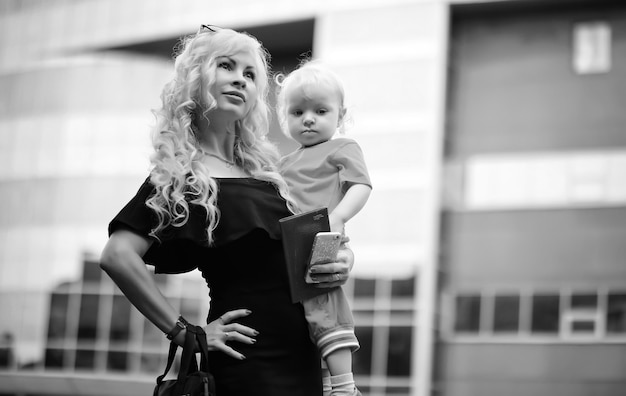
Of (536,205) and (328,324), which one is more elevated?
(536,205)

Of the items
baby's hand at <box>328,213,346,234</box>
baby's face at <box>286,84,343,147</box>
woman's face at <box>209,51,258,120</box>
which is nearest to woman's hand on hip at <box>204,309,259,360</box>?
baby's hand at <box>328,213,346,234</box>

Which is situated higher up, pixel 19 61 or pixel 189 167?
pixel 19 61

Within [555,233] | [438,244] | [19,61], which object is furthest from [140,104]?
[555,233]

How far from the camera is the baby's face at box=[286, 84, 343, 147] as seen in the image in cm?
357

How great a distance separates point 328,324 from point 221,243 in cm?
41

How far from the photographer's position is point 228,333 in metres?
3.00

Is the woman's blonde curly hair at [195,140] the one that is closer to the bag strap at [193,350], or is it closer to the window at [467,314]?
the bag strap at [193,350]

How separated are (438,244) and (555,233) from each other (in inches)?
114

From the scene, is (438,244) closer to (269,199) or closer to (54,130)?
(54,130)

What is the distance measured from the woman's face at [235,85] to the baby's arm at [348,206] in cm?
44

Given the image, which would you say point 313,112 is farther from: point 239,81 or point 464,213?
point 464,213

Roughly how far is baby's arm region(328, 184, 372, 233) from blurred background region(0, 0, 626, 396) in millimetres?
19476

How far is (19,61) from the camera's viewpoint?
32094 millimetres

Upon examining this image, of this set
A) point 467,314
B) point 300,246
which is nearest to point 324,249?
point 300,246
